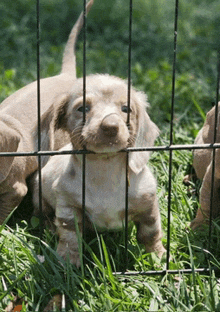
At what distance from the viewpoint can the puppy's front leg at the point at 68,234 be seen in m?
2.71

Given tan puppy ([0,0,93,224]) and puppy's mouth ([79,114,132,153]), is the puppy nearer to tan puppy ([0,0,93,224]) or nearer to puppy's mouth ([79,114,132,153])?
puppy's mouth ([79,114,132,153])

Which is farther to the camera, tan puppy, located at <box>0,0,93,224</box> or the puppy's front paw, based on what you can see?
tan puppy, located at <box>0,0,93,224</box>

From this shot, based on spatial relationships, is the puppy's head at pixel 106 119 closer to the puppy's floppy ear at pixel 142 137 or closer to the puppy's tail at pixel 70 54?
the puppy's floppy ear at pixel 142 137

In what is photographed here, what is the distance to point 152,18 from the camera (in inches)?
289

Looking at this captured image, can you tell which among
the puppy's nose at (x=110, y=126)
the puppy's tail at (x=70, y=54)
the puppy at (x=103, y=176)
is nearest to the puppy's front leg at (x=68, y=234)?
the puppy at (x=103, y=176)

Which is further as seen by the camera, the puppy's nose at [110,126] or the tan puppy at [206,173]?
the tan puppy at [206,173]

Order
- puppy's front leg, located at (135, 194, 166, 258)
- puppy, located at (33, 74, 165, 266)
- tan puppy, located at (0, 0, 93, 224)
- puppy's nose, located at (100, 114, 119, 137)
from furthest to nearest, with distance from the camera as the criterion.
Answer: tan puppy, located at (0, 0, 93, 224) → puppy's front leg, located at (135, 194, 166, 258) → puppy, located at (33, 74, 165, 266) → puppy's nose, located at (100, 114, 119, 137)

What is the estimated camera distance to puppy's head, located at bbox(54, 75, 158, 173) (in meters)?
2.42

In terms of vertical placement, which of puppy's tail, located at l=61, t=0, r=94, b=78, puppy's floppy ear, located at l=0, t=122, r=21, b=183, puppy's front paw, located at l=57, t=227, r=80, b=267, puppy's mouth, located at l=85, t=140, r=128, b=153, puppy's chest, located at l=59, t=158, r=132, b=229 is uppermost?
puppy's tail, located at l=61, t=0, r=94, b=78

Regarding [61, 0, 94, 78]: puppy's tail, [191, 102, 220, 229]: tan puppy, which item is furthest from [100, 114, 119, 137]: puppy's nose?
[61, 0, 94, 78]: puppy's tail

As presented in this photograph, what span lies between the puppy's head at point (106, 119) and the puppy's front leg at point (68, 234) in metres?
0.37

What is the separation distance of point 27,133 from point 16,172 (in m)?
0.39

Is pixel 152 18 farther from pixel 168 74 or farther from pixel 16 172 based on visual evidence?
pixel 16 172

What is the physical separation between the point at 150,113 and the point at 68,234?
210cm
